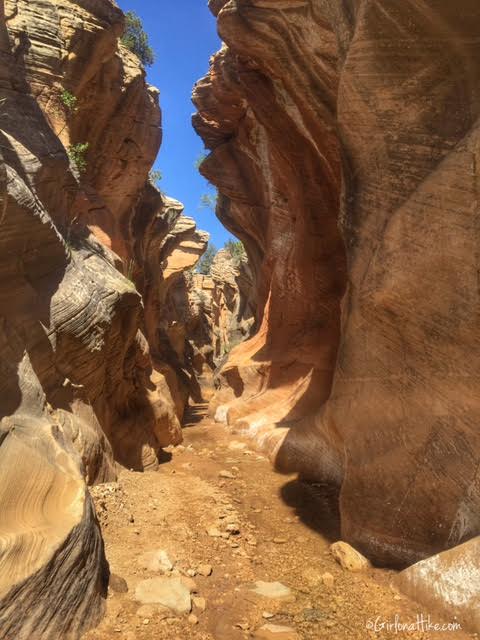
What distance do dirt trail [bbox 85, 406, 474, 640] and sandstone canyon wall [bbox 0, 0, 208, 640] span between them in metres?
0.45

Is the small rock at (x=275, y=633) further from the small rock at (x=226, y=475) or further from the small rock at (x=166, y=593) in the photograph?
the small rock at (x=226, y=475)

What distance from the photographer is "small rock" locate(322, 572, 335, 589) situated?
15.3 feet

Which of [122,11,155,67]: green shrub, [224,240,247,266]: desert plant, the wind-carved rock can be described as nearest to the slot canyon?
[122,11,155,67]: green shrub

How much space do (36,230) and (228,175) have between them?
34.8 ft

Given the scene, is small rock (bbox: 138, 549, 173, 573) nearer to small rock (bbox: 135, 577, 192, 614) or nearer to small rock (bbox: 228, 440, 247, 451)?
small rock (bbox: 135, 577, 192, 614)

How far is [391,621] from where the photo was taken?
3.96m

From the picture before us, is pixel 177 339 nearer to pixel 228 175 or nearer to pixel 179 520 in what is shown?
pixel 228 175


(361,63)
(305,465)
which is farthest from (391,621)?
(361,63)

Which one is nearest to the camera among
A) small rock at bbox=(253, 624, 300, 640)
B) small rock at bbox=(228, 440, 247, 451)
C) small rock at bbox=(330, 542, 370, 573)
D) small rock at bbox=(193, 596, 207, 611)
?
small rock at bbox=(253, 624, 300, 640)

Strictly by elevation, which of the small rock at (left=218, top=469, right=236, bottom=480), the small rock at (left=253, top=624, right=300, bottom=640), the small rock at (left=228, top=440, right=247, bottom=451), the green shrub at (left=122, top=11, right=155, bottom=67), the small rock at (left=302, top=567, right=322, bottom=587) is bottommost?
the small rock at (left=228, top=440, right=247, bottom=451)

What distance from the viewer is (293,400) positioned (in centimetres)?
1155

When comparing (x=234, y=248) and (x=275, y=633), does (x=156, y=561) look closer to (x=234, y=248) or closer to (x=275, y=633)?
(x=275, y=633)

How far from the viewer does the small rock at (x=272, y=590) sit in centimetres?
438

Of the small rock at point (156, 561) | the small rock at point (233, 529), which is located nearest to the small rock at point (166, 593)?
the small rock at point (156, 561)
